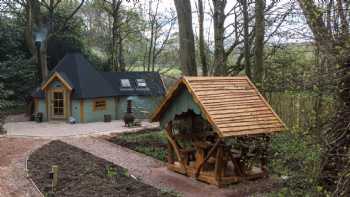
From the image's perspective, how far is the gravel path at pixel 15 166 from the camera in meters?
7.99

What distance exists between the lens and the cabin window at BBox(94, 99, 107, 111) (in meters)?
19.0

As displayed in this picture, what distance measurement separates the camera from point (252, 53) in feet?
49.2

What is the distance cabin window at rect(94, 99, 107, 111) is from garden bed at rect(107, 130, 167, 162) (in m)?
4.03

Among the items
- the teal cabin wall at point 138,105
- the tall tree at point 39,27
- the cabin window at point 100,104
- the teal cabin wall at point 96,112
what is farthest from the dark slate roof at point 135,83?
the tall tree at point 39,27

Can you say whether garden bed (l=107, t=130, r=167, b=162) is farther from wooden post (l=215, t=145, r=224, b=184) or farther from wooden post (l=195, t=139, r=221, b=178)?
wooden post (l=215, t=145, r=224, b=184)

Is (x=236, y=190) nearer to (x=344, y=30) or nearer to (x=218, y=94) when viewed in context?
(x=218, y=94)

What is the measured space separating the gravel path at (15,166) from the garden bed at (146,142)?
254cm

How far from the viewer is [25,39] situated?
23.8 metres

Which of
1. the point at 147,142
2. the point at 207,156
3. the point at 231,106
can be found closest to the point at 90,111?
the point at 147,142

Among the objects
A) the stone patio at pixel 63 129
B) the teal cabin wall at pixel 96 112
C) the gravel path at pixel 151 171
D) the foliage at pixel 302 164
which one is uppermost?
the teal cabin wall at pixel 96 112

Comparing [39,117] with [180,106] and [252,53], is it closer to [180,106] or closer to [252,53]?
[252,53]

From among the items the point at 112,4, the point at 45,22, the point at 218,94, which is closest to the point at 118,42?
the point at 112,4

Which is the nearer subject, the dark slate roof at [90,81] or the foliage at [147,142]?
the foliage at [147,142]

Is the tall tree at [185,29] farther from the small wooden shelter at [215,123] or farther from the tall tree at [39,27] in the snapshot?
the tall tree at [39,27]
